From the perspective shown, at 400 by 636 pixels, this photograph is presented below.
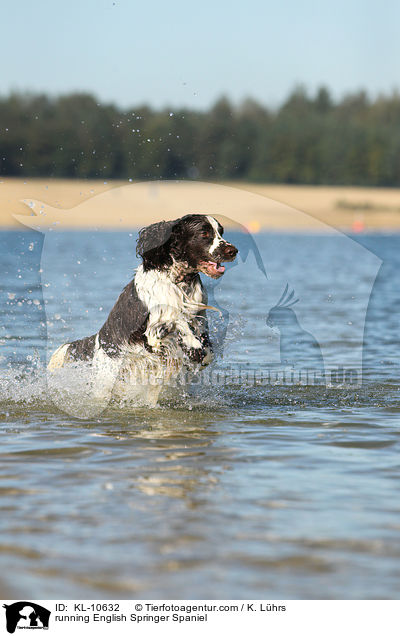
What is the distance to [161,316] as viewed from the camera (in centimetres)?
694

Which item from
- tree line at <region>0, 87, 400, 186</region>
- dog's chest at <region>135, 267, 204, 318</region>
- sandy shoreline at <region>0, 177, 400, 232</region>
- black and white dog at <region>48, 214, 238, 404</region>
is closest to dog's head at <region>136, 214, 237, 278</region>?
black and white dog at <region>48, 214, 238, 404</region>

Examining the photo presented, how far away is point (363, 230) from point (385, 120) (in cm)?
3407

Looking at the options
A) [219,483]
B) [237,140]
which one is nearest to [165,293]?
[219,483]

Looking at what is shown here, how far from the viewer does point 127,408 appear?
722 centimetres

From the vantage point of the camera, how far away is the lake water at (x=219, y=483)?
3.65m

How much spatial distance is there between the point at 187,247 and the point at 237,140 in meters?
48.9

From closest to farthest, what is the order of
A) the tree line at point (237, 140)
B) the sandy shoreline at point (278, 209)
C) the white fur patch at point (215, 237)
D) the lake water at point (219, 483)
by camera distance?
the lake water at point (219, 483), the white fur patch at point (215, 237), the tree line at point (237, 140), the sandy shoreline at point (278, 209)

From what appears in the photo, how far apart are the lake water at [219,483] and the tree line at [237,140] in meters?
25.1

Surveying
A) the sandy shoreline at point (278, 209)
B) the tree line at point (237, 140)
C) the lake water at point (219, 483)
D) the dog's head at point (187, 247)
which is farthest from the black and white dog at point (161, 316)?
the sandy shoreline at point (278, 209)

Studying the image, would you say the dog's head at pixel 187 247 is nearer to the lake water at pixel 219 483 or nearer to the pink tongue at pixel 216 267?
the pink tongue at pixel 216 267

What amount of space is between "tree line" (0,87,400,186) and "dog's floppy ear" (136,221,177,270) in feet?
85.6

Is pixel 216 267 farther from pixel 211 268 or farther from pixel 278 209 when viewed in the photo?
pixel 278 209

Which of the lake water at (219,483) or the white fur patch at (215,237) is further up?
the white fur patch at (215,237)

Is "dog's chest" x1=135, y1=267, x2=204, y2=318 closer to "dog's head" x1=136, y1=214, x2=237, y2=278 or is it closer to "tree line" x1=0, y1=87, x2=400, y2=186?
"dog's head" x1=136, y1=214, x2=237, y2=278
